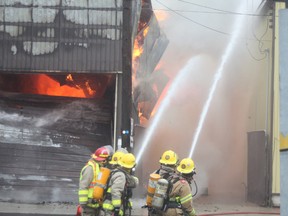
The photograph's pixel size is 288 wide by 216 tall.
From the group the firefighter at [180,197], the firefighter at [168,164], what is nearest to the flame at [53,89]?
the firefighter at [168,164]

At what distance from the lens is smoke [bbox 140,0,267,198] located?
57.7 ft

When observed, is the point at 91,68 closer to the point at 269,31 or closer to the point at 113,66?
the point at 113,66

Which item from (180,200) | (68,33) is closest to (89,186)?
(180,200)

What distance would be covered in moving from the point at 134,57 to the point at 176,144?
5.48 meters

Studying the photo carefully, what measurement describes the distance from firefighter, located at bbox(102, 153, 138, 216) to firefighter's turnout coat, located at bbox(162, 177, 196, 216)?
0.63 meters

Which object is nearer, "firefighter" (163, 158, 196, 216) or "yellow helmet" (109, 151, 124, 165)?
"firefighter" (163, 158, 196, 216)

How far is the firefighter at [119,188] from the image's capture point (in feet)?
19.7

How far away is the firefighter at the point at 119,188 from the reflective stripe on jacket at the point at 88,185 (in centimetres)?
29

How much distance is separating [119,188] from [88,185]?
563 millimetres

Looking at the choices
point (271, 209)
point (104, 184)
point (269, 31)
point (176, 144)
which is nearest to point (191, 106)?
point (176, 144)

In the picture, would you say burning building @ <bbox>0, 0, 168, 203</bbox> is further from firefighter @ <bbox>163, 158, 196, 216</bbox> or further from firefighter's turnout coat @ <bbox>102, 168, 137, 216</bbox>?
firefighter @ <bbox>163, 158, 196, 216</bbox>

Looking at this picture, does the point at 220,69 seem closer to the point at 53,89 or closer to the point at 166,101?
the point at 166,101

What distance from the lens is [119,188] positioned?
6.02 meters

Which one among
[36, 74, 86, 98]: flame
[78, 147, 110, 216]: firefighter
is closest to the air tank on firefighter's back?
[78, 147, 110, 216]: firefighter
